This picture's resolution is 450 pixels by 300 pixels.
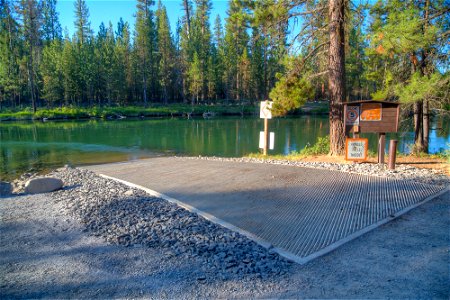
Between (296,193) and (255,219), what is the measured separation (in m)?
1.61

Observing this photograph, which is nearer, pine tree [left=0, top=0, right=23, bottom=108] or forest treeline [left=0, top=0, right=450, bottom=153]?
forest treeline [left=0, top=0, right=450, bottom=153]

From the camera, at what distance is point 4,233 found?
480cm

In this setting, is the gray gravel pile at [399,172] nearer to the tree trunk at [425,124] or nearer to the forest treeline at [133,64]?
the tree trunk at [425,124]


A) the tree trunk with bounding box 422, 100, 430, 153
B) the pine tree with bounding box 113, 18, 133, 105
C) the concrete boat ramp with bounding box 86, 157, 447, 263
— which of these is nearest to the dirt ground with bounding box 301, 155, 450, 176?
the concrete boat ramp with bounding box 86, 157, 447, 263

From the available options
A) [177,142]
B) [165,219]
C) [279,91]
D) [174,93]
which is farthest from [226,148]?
[174,93]

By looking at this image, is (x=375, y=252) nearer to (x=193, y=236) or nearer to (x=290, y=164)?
(x=193, y=236)

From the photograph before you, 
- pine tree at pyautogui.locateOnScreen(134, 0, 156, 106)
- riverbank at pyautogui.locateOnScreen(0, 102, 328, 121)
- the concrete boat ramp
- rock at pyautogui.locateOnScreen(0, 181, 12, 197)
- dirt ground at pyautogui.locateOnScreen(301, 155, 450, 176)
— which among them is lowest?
rock at pyautogui.locateOnScreen(0, 181, 12, 197)

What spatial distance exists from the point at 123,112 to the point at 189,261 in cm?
4477

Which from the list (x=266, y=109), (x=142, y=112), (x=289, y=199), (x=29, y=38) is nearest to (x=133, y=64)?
(x=142, y=112)

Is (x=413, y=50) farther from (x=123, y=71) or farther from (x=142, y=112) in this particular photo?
(x=123, y=71)

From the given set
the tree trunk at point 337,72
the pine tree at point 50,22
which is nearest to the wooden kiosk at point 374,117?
the tree trunk at point 337,72

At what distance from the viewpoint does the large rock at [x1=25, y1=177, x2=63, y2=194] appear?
24.0 ft

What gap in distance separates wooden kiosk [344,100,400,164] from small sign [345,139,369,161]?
31 centimetres

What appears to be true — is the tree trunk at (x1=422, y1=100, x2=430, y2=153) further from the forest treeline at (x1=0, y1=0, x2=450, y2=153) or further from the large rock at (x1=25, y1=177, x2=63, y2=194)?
the large rock at (x1=25, y1=177, x2=63, y2=194)
